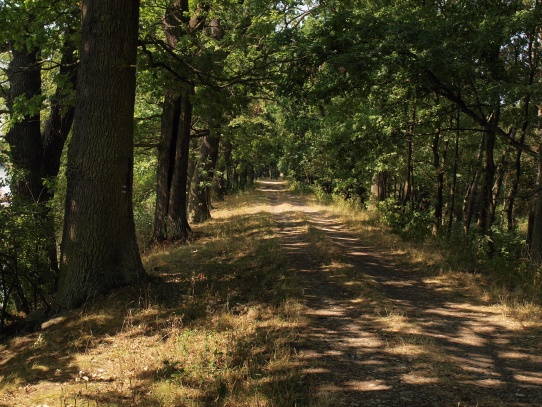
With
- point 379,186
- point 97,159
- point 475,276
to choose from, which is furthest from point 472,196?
point 97,159

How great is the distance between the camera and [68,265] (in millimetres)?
6512

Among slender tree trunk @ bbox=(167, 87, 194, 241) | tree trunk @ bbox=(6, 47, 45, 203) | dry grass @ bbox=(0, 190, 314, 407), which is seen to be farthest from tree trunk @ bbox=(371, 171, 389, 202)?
tree trunk @ bbox=(6, 47, 45, 203)

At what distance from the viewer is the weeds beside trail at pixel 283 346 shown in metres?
3.98

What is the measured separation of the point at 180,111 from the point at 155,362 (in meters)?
9.33

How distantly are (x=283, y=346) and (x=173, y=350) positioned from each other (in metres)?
1.29

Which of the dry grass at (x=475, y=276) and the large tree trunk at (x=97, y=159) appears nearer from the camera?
the large tree trunk at (x=97, y=159)

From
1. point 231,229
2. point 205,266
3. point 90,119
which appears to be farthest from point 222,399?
point 231,229

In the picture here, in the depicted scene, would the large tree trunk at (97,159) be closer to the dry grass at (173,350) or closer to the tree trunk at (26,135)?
the dry grass at (173,350)

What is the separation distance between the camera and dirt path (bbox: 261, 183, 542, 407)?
157 inches

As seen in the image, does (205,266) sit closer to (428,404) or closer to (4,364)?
(4,364)

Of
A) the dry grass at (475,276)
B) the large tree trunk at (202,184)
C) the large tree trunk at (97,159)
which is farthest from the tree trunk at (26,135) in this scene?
the dry grass at (475,276)

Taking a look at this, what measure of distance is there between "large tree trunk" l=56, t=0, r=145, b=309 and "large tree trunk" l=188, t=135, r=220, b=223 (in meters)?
10.8

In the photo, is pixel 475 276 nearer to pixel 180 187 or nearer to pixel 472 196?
pixel 180 187

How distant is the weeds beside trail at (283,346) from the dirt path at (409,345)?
0.02 metres
